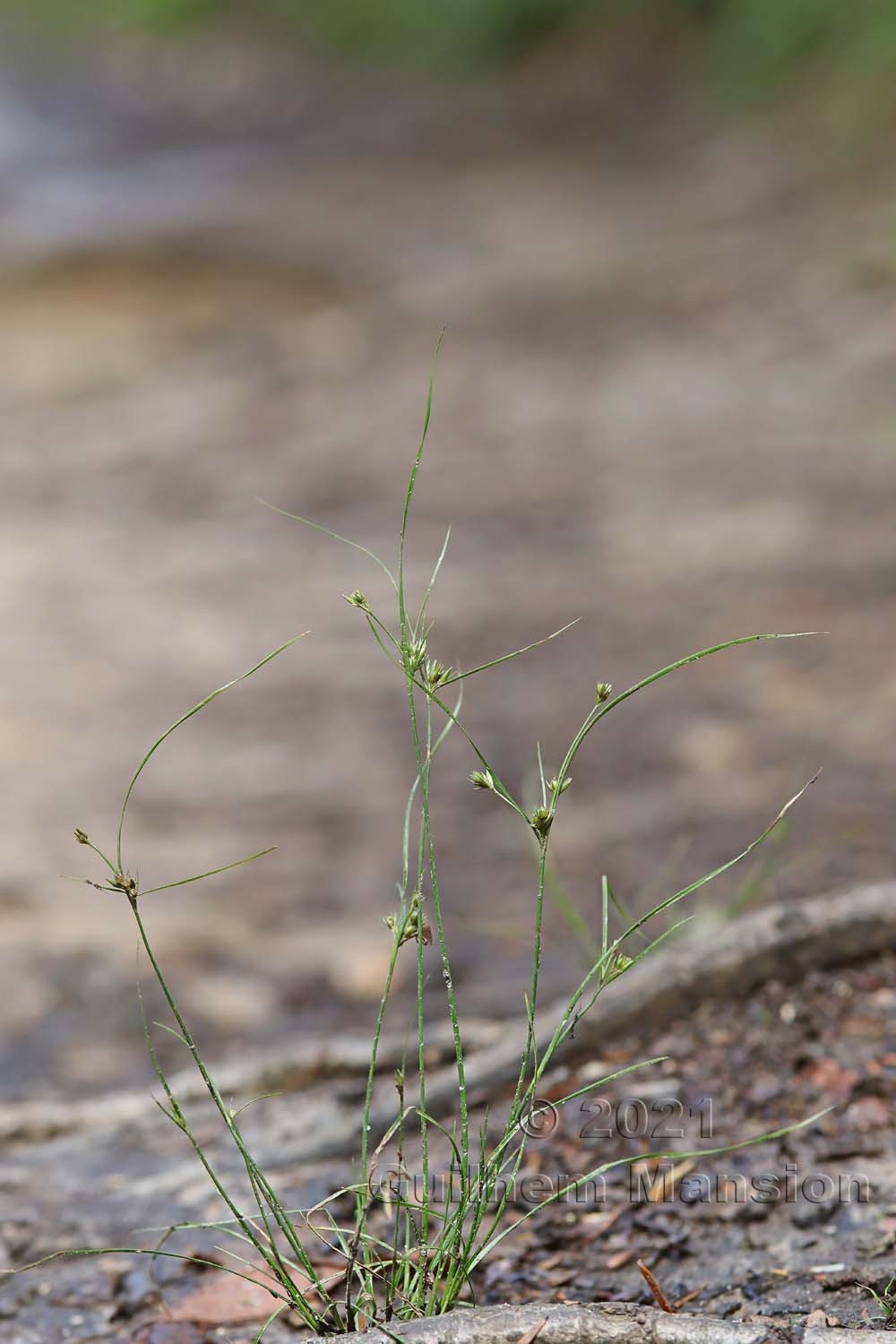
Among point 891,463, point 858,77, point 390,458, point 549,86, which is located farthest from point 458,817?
point 549,86

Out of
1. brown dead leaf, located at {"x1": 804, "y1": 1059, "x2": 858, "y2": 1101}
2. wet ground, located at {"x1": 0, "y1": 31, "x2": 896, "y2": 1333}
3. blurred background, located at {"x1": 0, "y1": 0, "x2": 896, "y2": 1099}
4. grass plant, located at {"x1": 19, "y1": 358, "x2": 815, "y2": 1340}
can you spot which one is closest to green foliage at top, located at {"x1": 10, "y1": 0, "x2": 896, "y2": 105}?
blurred background, located at {"x1": 0, "y1": 0, "x2": 896, "y2": 1099}

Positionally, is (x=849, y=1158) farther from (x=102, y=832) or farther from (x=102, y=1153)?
(x=102, y=832)

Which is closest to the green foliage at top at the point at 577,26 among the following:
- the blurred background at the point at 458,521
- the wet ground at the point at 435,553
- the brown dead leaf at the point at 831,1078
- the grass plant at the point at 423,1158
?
the blurred background at the point at 458,521

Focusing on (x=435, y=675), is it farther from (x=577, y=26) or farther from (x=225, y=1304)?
(x=577, y=26)

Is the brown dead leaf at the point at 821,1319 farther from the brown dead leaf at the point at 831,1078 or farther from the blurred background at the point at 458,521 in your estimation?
the blurred background at the point at 458,521

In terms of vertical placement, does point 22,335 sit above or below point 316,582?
above

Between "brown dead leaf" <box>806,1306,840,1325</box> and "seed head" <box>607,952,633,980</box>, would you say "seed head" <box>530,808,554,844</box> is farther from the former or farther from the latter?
"brown dead leaf" <box>806,1306,840,1325</box>
